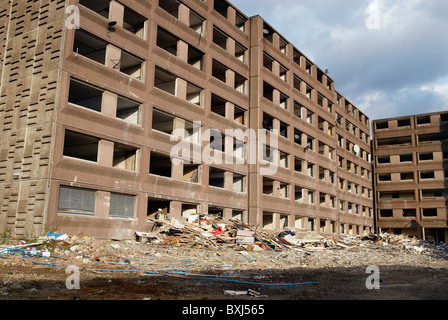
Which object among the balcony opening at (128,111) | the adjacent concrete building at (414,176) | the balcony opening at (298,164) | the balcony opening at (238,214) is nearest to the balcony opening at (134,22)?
the balcony opening at (128,111)

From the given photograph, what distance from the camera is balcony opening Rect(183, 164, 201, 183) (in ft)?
86.4

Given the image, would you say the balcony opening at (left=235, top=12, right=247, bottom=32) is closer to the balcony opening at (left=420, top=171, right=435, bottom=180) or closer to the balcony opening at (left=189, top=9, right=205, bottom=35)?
the balcony opening at (left=189, top=9, right=205, bottom=35)

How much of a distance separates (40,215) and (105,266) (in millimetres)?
6914

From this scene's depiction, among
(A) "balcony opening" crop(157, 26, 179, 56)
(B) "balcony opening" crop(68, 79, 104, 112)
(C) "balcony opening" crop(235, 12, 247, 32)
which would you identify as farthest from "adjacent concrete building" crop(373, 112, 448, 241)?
(B) "balcony opening" crop(68, 79, 104, 112)

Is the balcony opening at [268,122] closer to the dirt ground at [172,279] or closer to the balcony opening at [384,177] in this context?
the dirt ground at [172,279]

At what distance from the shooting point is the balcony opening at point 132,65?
75.6 ft

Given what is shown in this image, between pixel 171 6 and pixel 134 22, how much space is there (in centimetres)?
395

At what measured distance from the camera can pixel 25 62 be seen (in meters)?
20.8

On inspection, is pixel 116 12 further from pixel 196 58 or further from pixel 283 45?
pixel 283 45

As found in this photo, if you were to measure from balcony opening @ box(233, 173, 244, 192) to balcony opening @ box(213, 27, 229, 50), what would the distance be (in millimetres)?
10211

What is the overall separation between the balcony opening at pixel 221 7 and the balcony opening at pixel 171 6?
14.6 ft

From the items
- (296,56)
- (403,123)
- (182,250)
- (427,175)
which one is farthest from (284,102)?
(403,123)
